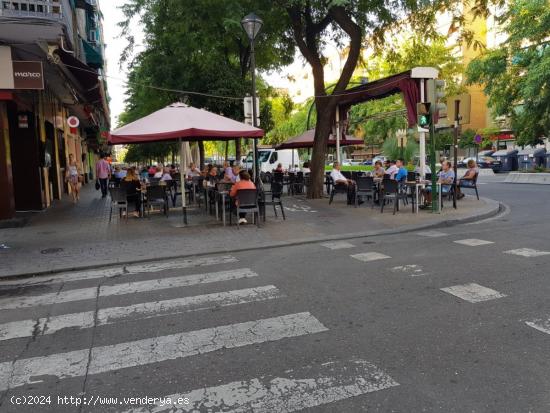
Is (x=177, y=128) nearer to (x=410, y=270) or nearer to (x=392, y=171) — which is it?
(x=410, y=270)

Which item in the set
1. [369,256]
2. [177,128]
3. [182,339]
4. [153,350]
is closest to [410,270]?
[369,256]

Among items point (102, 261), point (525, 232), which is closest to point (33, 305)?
point (102, 261)

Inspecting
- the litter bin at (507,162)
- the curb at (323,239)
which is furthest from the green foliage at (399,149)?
the curb at (323,239)

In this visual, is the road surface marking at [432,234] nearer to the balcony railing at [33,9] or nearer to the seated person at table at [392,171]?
the seated person at table at [392,171]

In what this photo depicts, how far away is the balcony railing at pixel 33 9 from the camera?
9.27 meters

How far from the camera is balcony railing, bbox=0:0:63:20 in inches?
365

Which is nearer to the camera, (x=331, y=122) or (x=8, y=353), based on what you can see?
(x=8, y=353)

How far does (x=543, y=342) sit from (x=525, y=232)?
596 centimetres

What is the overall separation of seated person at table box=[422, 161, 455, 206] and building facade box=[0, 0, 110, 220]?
31.8 ft

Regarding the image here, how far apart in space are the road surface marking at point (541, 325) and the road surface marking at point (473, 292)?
0.70 metres

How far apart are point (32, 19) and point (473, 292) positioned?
9.40m

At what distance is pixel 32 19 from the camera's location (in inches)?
365

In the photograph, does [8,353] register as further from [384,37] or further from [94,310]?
[384,37]

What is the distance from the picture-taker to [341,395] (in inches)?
125
